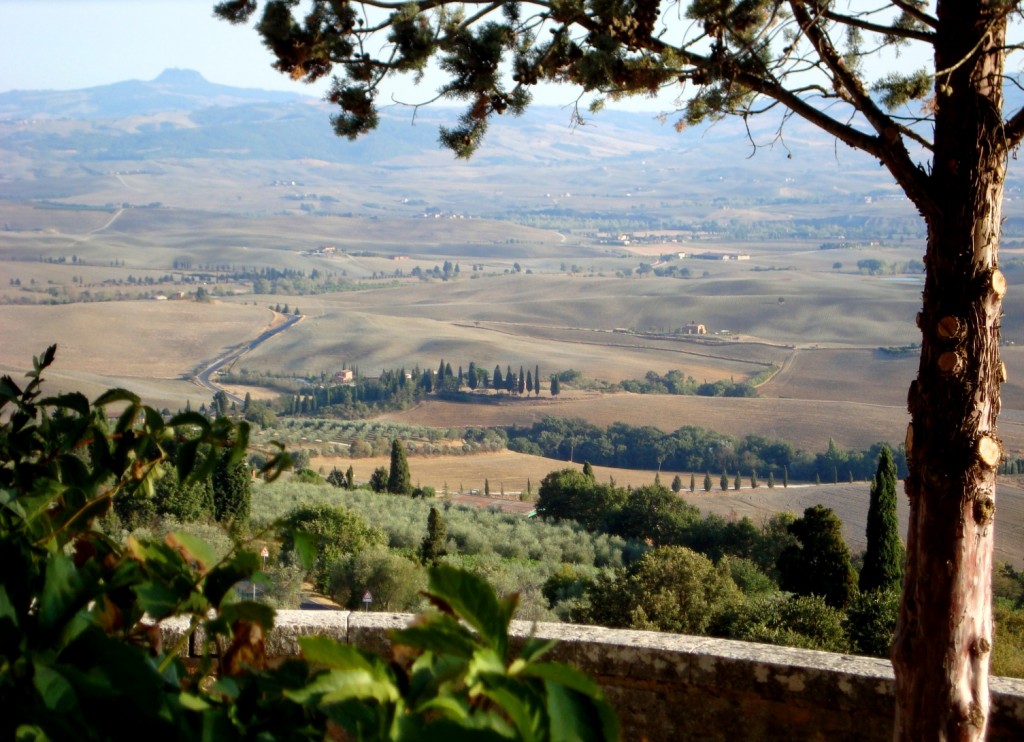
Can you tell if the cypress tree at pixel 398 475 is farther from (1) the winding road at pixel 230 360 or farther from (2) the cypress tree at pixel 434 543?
(1) the winding road at pixel 230 360

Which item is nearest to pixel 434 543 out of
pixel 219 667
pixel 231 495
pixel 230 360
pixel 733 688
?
pixel 231 495

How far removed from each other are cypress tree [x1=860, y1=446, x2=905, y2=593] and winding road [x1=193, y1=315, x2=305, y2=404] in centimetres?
5492

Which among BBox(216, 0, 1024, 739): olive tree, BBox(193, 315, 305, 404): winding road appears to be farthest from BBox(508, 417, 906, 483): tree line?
BBox(216, 0, 1024, 739): olive tree

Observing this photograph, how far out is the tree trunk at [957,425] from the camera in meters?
3.12

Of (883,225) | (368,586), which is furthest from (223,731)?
(883,225)

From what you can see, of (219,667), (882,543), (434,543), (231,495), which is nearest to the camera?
(219,667)

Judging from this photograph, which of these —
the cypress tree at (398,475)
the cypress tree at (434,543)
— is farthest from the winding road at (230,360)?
the cypress tree at (434,543)

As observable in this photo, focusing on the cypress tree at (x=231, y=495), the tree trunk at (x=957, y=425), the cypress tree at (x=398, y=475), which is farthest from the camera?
the cypress tree at (x=398, y=475)

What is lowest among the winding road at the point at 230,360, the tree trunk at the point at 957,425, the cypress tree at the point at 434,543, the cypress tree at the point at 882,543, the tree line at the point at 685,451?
the tree line at the point at 685,451

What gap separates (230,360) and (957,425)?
270ft

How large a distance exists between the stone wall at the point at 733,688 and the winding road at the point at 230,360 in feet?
204

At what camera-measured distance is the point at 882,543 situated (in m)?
12.2

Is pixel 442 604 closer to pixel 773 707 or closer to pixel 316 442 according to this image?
pixel 773 707

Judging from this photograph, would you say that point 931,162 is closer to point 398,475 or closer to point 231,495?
point 231,495
